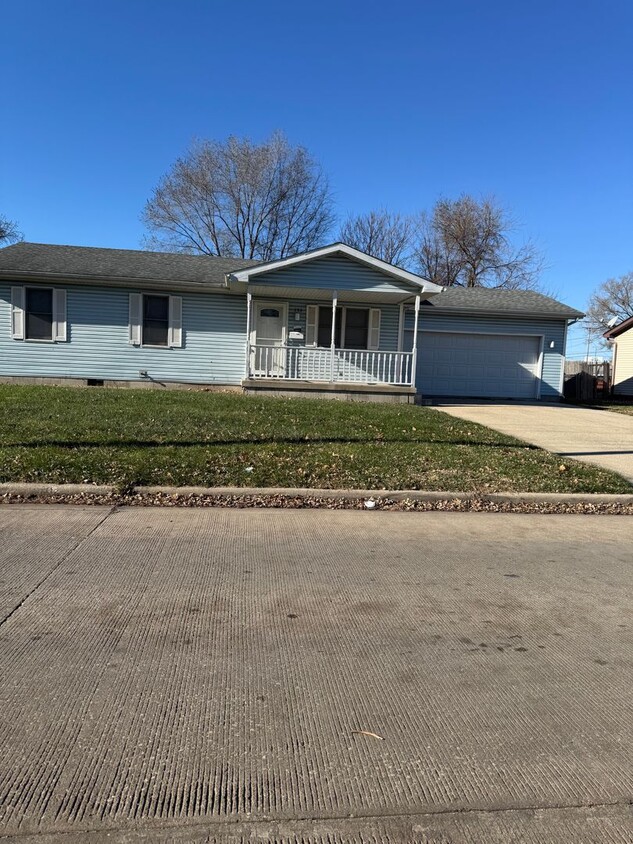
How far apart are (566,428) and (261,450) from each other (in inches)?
316

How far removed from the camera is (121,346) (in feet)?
60.2

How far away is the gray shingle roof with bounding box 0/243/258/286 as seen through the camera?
691 inches

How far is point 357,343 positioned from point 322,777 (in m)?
17.6

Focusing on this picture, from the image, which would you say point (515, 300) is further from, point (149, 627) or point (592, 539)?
point (149, 627)

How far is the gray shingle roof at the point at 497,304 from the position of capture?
20516 millimetres

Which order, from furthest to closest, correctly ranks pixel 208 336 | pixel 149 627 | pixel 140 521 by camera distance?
pixel 208 336 < pixel 140 521 < pixel 149 627

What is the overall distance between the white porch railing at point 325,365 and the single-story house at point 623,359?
1517cm

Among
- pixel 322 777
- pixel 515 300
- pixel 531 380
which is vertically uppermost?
pixel 515 300

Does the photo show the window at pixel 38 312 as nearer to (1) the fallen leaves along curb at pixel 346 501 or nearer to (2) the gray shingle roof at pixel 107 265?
(2) the gray shingle roof at pixel 107 265

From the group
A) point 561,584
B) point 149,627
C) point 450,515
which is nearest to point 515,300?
point 450,515

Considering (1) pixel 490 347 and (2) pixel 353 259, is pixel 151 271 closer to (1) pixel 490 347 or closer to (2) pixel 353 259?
(2) pixel 353 259

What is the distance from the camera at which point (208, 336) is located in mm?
18656

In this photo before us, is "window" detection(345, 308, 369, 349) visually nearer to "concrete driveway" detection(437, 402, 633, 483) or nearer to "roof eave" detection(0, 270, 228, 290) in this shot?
"concrete driveway" detection(437, 402, 633, 483)

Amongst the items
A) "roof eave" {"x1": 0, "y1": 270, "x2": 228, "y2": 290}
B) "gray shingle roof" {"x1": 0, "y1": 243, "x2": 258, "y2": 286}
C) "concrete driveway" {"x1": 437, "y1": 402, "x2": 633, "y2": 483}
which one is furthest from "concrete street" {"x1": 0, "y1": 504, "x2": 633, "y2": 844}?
"gray shingle roof" {"x1": 0, "y1": 243, "x2": 258, "y2": 286}
